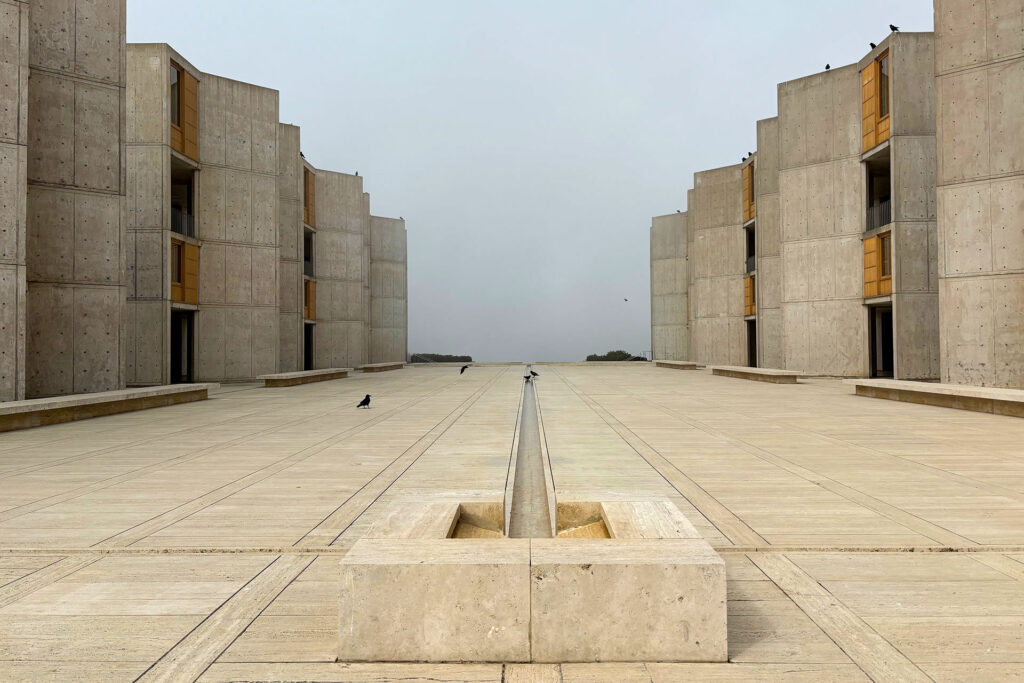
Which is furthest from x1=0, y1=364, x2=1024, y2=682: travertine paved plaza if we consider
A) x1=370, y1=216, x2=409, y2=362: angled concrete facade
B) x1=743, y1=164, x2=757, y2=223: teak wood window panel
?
x1=370, y1=216, x2=409, y2=362: angled concrete facade

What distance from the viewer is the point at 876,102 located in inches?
1052

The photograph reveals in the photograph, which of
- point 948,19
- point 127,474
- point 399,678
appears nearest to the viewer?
point 399,678

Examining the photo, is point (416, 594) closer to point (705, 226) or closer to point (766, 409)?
point (766, 409)

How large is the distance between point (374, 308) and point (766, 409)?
131 ft

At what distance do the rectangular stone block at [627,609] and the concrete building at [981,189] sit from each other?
62.1 feet

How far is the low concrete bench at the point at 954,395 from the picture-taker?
13523 millimetres

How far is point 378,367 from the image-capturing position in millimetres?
39781

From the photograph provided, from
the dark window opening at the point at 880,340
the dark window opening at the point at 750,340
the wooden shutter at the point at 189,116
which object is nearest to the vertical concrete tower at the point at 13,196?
the wooden shutter at the point at 189,116

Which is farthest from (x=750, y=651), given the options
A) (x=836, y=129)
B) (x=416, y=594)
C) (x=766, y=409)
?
(x=836, y=129)

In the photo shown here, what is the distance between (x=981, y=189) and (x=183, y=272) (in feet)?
87.3

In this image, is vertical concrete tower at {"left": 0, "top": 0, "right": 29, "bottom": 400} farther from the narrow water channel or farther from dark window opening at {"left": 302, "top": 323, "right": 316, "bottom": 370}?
dark window opening at {"left": 302, "top": 323, "right": 316, "bottom": 370}

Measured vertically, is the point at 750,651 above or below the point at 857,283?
below

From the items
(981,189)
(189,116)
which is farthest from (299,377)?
(981,189)

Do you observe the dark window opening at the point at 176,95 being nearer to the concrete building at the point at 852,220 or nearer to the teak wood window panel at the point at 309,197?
the teak wood window panel at the point at 309,197
